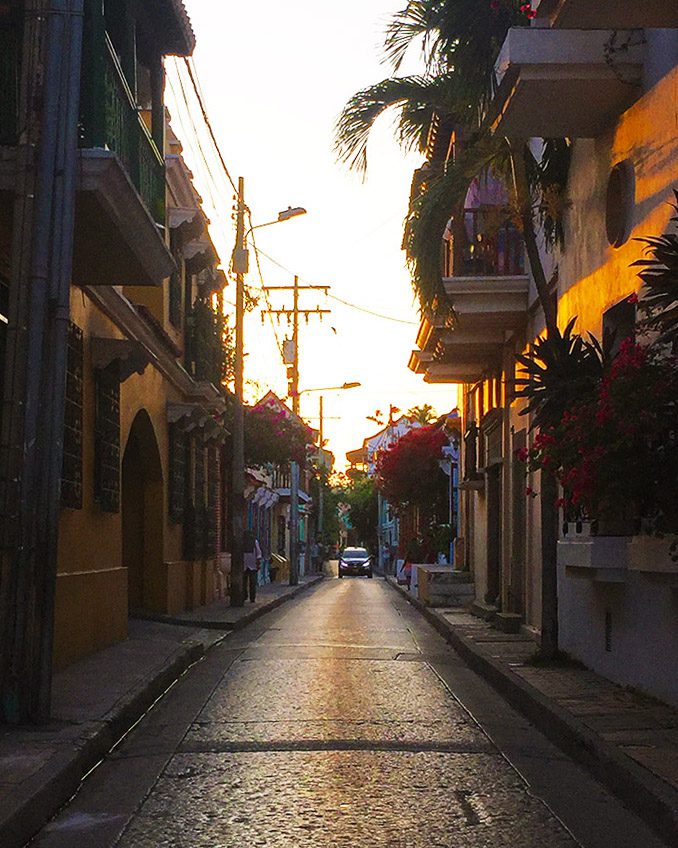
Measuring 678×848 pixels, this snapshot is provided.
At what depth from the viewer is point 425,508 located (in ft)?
158

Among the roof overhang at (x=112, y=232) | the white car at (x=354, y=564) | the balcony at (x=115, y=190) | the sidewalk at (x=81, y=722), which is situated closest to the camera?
the sidewalk at (x=81, y=722)

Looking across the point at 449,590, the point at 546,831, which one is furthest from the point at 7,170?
the point at 449,590

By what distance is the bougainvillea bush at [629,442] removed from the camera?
954 cm

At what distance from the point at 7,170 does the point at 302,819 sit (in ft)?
19.1

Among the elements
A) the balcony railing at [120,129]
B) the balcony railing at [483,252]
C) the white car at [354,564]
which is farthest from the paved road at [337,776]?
the white car at [354,564]

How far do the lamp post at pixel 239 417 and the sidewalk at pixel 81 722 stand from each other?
8.31 m

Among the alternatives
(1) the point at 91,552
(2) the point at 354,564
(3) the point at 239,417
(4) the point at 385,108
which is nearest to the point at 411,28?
(4) the point at 385,108

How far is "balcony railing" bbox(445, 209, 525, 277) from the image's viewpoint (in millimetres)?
20531

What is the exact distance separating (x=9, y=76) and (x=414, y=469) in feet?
116

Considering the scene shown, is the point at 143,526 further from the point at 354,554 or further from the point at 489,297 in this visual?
the point at 354,554

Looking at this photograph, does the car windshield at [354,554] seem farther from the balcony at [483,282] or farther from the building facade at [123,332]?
the balcony at [483,282]

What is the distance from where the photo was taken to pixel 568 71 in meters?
12.0

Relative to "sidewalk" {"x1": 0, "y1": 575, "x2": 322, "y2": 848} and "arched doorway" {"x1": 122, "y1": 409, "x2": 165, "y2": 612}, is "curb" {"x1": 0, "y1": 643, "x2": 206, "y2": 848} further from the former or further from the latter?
"arched doorway" {"x1": 122, "y1": 409, "x2": 165, "y2": 612}

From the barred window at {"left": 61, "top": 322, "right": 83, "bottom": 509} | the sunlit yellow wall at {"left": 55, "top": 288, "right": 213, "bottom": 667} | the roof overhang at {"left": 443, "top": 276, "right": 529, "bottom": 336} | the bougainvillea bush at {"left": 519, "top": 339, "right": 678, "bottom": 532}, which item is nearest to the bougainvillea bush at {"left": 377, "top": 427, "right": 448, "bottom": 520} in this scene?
the sunlit yellow wall at {"left": 55, "top": 288, "right": 213, "bottom": 667}
